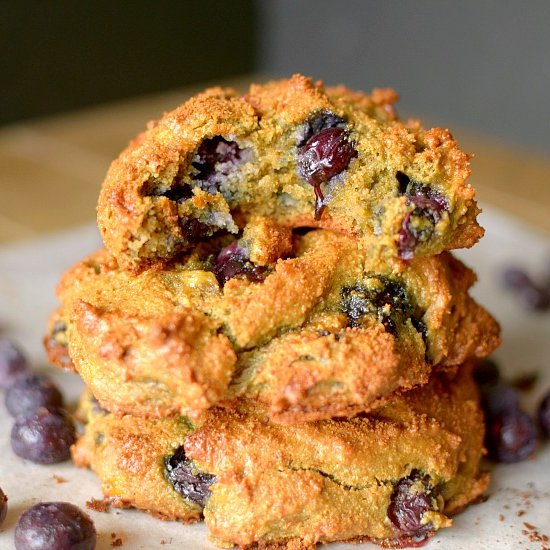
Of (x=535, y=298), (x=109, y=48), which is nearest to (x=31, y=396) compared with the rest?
(x=535, y=298)

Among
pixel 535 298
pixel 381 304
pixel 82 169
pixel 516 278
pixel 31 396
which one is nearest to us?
pixel 381 304

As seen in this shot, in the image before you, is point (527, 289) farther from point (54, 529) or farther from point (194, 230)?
point (54, 529)

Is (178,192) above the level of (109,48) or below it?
above

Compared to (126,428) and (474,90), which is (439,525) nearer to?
(126,428)

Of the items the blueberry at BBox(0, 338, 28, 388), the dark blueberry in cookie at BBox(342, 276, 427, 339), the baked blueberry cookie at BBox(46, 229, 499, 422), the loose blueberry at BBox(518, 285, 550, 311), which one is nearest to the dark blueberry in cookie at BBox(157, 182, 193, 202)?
the baked blueberry cookie at BBox(46, 229, 499, 422)

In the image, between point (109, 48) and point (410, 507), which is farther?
point (109, 48)

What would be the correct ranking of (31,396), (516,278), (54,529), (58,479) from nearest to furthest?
(54,529) < (58,479) < (31,396) < (516,278)

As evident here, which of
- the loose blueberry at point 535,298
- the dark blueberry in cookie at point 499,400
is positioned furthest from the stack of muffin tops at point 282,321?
the loose blueberry at point 535,298
